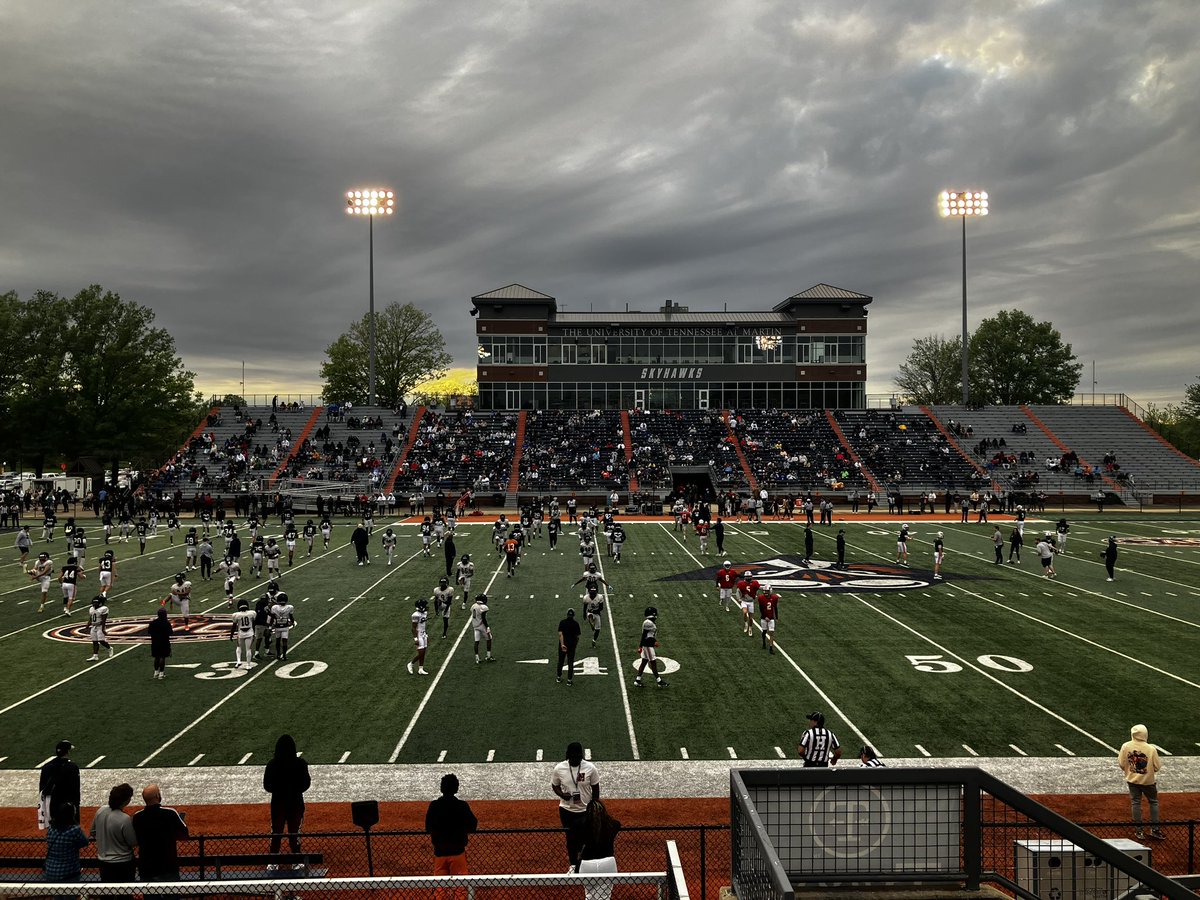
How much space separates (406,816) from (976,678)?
10819mm

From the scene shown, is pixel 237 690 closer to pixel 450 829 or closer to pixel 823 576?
pixel 450 829

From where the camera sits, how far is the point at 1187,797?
1041 centimetres

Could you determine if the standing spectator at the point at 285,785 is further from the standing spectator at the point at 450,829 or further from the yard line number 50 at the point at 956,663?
the yard line number 50 at the point at 956,663

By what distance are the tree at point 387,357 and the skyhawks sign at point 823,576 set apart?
65.6 metres

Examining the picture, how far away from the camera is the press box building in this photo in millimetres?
70312

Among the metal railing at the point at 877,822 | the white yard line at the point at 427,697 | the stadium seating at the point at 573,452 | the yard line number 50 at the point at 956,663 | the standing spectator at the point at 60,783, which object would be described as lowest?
the white yard line at the point at 427,697

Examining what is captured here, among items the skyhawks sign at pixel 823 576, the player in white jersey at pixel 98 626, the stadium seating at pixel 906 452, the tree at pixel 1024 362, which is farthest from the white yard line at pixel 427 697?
the tree at pixel 1024 362

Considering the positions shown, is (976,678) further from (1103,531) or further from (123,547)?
(123,547)

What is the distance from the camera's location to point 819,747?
9.62 m

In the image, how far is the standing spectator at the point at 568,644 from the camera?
14.8 metres

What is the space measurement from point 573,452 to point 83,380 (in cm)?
3691

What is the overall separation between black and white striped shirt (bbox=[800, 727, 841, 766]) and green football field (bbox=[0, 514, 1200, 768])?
2126mm

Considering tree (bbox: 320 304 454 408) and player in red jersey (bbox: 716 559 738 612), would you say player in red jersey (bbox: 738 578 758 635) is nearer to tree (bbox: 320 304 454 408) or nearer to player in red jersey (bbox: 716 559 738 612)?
player in red jersey (bbox: 716 559 738 612)

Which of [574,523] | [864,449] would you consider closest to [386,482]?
[574,523]
